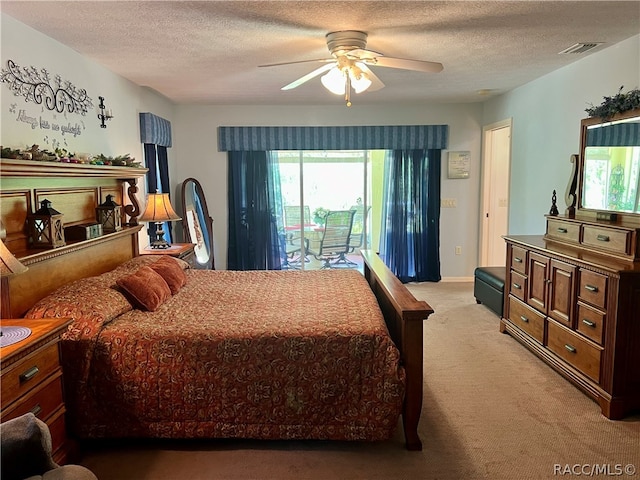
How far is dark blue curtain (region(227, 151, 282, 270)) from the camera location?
242 inches

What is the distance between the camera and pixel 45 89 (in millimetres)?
3029

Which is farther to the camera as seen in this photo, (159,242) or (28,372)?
(159,242)

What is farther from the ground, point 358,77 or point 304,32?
point 304,32

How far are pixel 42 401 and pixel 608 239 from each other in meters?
3.30

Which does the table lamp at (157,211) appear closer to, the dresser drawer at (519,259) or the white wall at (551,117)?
the dresser drawer at (519,259)

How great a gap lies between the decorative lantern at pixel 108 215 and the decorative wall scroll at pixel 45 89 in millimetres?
681

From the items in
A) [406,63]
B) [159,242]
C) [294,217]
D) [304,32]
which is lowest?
[159,242]

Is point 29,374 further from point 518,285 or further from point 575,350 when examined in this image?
point 518,285

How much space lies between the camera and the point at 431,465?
239cm

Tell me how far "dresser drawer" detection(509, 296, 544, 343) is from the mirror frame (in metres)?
0.84

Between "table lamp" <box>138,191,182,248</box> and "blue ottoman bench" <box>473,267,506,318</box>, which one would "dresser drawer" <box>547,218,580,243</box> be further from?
"table lamp" <box>138,191,182,248</box>

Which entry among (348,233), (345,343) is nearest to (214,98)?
(348,233)

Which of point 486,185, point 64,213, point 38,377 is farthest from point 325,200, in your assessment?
point 38,377

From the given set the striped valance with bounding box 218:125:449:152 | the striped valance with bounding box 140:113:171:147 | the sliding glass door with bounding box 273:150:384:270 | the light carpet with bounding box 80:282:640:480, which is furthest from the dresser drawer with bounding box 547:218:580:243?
the striped valance with bounding box 140:113:171:147
